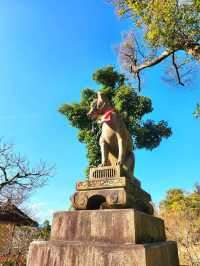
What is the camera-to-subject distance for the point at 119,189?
11.9 ft

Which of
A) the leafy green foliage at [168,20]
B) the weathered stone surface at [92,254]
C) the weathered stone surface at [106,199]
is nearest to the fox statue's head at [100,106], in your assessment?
the weathered stone surface at [106,199]

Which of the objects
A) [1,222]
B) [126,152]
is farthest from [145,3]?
[1,222]

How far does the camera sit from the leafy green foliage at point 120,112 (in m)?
15.8

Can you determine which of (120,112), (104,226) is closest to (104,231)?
(104,226)

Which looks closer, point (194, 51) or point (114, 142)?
point (114, 142)

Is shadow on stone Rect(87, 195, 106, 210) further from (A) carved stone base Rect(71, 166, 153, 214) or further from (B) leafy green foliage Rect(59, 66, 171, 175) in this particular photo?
(B) leafy green foliage Rect(59, 66, 171, 175)

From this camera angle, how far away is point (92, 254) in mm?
2971

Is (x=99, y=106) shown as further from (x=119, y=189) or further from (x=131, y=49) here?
(x=131, y=49)

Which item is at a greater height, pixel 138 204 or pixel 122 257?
pixel 138 204

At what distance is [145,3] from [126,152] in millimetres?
6889

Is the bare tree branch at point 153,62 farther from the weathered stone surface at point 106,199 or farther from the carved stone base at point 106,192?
the weathered stone surface at point 106,199

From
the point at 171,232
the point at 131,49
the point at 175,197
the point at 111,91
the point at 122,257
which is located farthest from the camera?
the point at 175,197

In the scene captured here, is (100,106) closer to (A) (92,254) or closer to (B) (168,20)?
(A) (92,254)

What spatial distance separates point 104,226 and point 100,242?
213 millimetres
